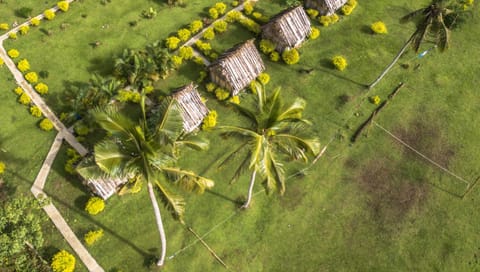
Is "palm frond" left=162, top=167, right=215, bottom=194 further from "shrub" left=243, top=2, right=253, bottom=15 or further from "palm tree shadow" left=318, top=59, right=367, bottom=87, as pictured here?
"shrub" left=243, top=2, right=253, bottom=15

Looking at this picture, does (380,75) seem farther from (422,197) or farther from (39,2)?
(39,2)

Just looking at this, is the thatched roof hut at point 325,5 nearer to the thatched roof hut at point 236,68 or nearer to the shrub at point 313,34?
the shrub at point 313,34

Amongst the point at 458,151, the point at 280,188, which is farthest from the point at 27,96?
the point at 458,151

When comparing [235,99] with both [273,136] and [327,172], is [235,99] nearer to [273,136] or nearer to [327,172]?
[327,172]

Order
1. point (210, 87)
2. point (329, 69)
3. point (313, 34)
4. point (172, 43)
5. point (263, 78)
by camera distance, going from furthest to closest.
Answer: point (313, 34) < point (329, 69) < point (172, 43) < point (263, 78) < point (210, 87)

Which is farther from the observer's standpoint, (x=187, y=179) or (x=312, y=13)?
(x=312, y=13)

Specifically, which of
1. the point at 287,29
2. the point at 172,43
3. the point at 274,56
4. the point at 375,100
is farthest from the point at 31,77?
the point at 375,100

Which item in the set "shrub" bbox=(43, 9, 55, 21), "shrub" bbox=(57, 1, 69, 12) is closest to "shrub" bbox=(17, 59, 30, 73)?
"shrub" bbox=(43, 9, 55, 21)
